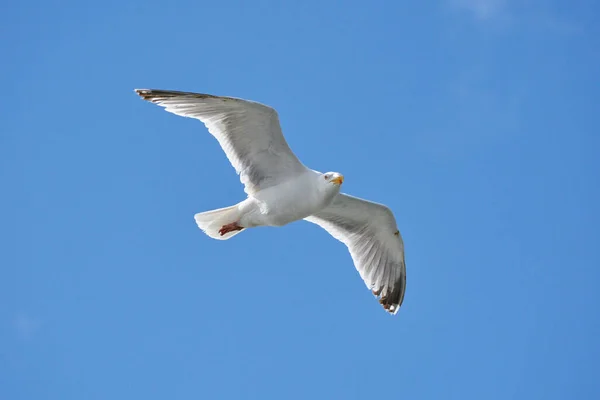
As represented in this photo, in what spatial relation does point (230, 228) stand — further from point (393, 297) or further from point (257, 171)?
point (393, 297)

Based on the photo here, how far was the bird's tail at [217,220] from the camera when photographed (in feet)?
35.6

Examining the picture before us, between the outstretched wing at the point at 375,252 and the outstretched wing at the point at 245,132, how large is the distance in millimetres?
1454

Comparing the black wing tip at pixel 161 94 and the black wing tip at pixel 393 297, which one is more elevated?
the black wing tip at pixel 161 94

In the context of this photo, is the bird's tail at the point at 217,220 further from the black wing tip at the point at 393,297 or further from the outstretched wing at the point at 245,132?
the black wing tip at the point at 393,297

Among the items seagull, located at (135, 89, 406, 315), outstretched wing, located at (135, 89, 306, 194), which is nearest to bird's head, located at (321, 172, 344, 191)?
seagull, located at (135, 89, 406, 315)

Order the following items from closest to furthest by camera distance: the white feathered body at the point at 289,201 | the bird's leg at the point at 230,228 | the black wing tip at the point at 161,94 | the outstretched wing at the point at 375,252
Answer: the black wing tip at the point at 161,94 → the white feathered body at the point at 289,201 → the bird's leg at the point at 230,228 → the outstretched wing at the point at 375,252

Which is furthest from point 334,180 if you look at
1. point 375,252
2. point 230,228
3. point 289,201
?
point 375,252

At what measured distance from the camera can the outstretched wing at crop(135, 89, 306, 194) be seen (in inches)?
404

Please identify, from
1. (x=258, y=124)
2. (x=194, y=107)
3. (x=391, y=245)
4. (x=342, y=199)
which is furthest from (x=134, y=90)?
(x=391, y=245)

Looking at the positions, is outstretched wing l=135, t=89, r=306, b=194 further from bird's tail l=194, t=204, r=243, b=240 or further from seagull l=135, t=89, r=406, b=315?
bird's tail l=194, t=204, r=243, b=240

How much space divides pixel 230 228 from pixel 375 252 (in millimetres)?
2282

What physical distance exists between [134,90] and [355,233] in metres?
3.74

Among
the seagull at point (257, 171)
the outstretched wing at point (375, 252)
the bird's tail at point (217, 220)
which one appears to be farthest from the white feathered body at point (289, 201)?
the outstretched wing at point (375, 252)

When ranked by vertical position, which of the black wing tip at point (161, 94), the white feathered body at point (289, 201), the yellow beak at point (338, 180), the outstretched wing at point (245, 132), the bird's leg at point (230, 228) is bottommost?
the bird's leg at point (230, 228)
